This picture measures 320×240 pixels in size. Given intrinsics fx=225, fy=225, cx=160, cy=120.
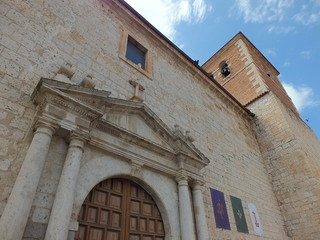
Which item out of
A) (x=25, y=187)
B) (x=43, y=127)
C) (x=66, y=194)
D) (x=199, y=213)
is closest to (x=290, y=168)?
(x=199, y=213)

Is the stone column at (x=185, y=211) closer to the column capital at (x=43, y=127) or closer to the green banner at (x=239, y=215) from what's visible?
the green banner at (x=239, y=215)

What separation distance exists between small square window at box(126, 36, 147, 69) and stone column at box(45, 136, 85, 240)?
9.06 ft

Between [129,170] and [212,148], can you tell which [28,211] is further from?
[212,148]

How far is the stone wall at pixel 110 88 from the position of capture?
2.48m

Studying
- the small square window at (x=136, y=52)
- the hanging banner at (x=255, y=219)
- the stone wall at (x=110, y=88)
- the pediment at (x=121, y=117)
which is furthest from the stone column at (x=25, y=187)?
the hanging banner at (x=255, y=219)

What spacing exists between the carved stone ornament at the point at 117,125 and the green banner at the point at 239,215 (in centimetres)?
126

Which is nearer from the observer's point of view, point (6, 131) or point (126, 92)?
point (6, 131)

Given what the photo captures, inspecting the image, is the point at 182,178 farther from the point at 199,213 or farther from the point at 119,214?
the point at 119,214

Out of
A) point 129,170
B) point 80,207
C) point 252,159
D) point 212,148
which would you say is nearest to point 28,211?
point 80,207

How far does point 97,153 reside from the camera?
9.91ft

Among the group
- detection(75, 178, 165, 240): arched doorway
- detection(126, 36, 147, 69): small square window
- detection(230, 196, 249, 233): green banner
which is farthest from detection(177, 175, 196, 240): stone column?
detection(126, 36, 147, 69): small square window

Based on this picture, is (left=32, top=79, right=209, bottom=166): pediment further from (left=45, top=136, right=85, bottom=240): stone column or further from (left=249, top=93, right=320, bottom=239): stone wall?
(left=249, top=93, right=320, bottom=239): stone wall

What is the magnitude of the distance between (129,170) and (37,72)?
5.94ft

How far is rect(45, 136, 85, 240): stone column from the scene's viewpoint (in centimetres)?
207
